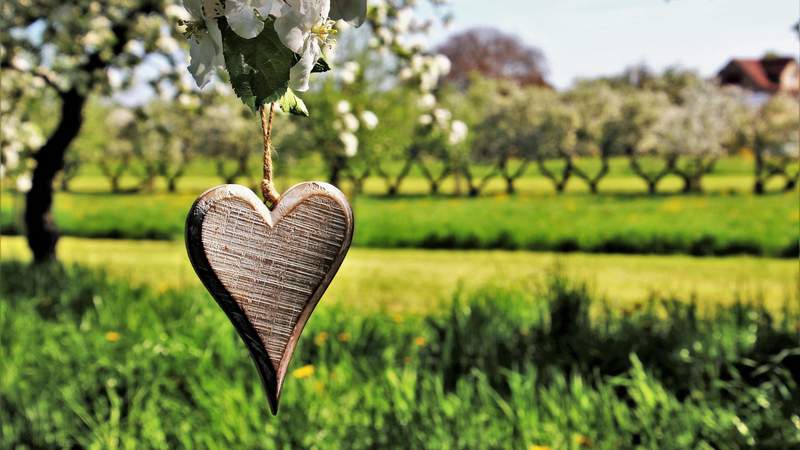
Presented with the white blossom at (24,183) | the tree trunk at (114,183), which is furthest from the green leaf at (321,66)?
the tree trunk at (114,183)

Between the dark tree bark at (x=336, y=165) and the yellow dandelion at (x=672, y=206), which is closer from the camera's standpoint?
the dark tree bark at (x=336, y=165)

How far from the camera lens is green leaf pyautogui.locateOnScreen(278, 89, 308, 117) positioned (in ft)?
3.43

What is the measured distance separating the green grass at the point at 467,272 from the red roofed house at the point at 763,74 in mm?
48765

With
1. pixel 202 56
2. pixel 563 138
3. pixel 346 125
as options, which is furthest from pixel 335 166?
pixel 563 138

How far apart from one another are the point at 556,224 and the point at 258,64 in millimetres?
13621

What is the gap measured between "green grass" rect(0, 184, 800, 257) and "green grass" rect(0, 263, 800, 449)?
5.76 m

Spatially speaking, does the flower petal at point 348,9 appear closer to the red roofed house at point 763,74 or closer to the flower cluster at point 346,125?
the flower cluster at point 346,125

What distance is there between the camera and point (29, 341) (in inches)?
201

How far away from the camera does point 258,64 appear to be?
100 centimetres

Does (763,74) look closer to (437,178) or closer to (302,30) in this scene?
(437,178)

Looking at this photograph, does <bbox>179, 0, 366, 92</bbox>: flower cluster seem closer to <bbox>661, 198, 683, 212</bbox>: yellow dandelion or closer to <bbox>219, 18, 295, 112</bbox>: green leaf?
<bbox>219, 18, 295, 112</bbox>: green leaf

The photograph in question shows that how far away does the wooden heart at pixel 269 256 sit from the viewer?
3.73 feet

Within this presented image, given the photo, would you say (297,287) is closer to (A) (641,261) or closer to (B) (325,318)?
(B) (325,318)

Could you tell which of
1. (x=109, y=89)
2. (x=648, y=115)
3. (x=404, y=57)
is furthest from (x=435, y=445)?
(x=648, y=115)
